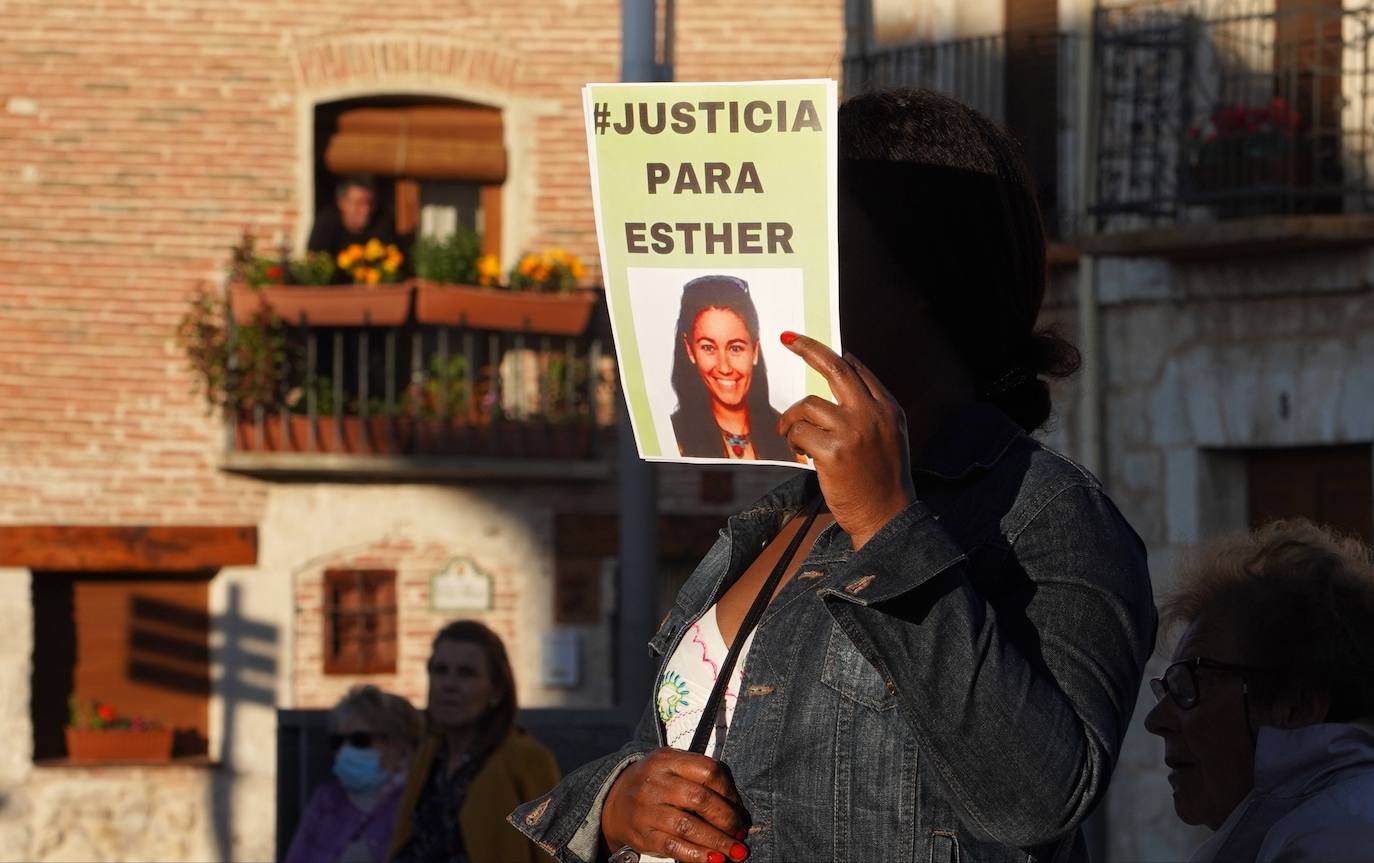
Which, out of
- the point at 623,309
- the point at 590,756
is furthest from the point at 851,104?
the point at 590,756

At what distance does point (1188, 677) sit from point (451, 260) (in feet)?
35.5

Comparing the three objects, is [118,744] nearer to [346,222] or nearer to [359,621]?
[359,621]

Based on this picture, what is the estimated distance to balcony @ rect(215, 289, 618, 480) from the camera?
13641 mm

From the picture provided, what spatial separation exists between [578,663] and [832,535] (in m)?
11.9

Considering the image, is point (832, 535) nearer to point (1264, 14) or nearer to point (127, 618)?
point (1264, 14)

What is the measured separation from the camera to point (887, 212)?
7.65ft

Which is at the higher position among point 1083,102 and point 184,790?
point 1083,102

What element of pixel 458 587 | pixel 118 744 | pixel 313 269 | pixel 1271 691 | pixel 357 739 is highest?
pixel 313 269

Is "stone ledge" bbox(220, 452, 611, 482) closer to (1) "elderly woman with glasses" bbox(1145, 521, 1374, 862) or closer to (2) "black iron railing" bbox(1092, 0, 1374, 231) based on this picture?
(2) "black iron railing" bbox(1092, 0, 1374, 231)

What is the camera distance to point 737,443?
2217mm

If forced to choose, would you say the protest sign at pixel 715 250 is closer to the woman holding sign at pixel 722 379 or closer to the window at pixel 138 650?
the woman holding sign at pixel 722 379

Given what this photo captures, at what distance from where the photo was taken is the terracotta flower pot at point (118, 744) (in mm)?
13812

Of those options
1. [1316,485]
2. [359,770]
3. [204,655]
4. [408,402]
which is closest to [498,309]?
[408,402]

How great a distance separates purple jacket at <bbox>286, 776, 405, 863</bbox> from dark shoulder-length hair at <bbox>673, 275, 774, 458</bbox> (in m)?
4.76
